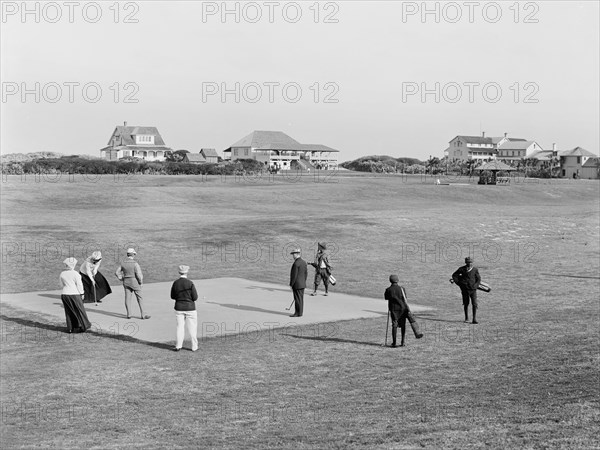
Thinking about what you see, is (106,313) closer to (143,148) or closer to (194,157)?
(143,148)

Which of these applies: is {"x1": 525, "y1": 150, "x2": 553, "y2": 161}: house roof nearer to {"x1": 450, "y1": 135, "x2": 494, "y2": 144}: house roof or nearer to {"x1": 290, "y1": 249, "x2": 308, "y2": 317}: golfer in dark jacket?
{"x1": 450, "y1": 135, "x2": 494, "y2": 144}: house roof

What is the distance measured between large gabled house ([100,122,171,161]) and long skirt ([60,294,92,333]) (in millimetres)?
112825

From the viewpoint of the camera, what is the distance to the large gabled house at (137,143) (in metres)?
129

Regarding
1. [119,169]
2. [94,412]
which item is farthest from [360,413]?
[119,169]

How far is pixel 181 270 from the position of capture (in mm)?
16375

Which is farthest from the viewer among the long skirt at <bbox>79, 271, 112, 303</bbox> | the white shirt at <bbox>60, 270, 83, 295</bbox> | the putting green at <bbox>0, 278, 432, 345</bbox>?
the long skirt at <bbox>79, 271, 112, 303</bbox>

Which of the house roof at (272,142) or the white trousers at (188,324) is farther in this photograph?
the house roof at (272,142)

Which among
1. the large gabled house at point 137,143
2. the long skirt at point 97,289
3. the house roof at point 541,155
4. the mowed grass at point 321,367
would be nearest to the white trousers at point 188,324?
the mowed grass at point 321,367

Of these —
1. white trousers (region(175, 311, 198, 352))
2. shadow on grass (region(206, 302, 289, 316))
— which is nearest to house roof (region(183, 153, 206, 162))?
shadow on grass (region(206, 302, 289, 316))

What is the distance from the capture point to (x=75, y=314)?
18.3m

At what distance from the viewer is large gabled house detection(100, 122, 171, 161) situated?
A: 424 feet

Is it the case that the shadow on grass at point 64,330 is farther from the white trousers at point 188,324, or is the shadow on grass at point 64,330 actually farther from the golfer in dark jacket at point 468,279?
the golfer in dark jacket at point 468,279

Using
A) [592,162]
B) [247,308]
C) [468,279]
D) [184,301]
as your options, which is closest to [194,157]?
[592,162]

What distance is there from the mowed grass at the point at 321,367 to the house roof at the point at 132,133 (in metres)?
96.8
